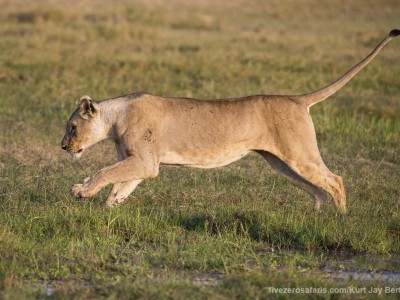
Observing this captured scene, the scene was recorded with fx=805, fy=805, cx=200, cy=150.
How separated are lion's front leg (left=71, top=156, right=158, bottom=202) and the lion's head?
19.9 inches

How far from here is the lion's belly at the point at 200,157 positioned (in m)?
6.86

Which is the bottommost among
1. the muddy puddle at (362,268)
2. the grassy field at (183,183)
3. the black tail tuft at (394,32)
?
the muddy puddle at (362,268)

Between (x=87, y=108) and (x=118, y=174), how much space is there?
0.71 metres

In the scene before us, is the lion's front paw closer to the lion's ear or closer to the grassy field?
the grassy field

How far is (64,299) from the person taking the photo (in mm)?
4703

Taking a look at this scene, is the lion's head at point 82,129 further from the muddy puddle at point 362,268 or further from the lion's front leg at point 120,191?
the muddy puddle at point 362,268

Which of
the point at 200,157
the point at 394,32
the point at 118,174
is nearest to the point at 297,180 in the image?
the point at 200,157

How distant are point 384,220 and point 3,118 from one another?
6208 mm

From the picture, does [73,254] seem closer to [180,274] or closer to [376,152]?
[180,274]

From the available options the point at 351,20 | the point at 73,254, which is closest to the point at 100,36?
the point at 351,20

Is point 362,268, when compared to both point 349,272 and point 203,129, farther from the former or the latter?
point 203,129

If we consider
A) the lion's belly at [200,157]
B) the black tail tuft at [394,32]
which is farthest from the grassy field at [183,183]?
the black tail tuft at [394,32]

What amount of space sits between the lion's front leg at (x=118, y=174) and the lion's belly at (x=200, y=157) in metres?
0.23

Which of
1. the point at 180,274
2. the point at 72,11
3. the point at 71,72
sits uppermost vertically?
the point at 72,11
